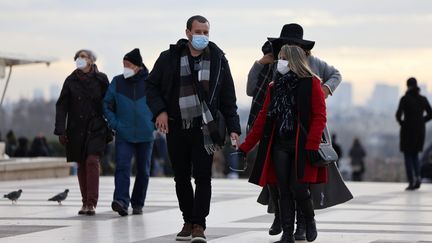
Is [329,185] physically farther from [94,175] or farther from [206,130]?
[94,175]

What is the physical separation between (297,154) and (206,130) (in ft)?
2.89

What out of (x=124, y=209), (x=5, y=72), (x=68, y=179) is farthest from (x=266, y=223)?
(x=5, y=72)

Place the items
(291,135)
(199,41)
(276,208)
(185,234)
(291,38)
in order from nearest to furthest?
(291,135) < (199,41) < (291,38) < (185,234) < (276,208)

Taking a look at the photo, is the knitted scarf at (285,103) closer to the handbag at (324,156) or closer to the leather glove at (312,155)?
the handbag at (324,156)

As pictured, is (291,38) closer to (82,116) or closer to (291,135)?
(291,135)

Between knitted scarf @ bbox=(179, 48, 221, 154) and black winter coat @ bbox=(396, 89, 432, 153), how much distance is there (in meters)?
10.2

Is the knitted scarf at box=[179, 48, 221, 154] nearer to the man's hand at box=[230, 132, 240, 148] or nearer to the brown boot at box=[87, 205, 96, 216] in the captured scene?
the man's hand at box=[230, 132, 240, 148]

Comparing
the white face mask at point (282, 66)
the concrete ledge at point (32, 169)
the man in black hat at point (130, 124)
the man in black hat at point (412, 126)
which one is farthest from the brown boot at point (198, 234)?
the concrete ledge at point (32, 169)

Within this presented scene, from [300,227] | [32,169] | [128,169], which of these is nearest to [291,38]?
[300,227]

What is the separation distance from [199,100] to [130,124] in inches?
129

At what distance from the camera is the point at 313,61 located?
13.2m

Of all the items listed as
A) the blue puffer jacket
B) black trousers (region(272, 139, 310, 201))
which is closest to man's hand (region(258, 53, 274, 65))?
black trousers (region(272, 139, 310, 201))

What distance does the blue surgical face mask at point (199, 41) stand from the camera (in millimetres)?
12500

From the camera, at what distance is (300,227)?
12.7 metres
